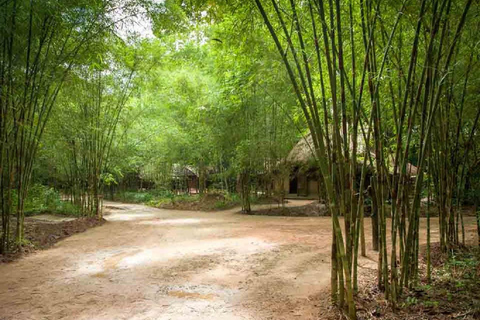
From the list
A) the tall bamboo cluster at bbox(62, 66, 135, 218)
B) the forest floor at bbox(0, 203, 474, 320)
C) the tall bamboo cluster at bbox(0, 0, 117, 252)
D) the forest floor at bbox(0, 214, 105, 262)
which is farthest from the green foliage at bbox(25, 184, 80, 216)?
the tall bamboo cluster at bbox(0, 0, 117, 252)

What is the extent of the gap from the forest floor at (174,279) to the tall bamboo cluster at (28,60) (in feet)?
3.47

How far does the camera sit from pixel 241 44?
3.49m

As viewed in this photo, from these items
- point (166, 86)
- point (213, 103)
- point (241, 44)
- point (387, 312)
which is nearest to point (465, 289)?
point (387, 312)

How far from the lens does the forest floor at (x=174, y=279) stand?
2252mm

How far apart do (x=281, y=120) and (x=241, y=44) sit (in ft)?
15.9

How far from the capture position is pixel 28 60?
3492mm

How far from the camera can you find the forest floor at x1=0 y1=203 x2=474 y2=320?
7.39 feet

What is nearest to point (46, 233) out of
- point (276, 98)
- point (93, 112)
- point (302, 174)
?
point (93, 112)

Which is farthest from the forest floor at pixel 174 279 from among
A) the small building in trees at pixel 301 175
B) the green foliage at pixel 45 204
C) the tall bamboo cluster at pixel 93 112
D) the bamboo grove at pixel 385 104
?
the small building in trees at pixel 301 175

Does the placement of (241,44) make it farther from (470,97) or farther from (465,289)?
(465,289)

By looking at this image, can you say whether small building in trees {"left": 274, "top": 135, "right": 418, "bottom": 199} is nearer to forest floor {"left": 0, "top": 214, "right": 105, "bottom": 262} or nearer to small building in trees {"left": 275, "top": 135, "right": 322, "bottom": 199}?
small building in trees {"left": 275, "top": 135, "right": 322, "bottom": 199}

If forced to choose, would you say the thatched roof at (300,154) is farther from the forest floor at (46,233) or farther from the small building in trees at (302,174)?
the forest floor at (46,233)

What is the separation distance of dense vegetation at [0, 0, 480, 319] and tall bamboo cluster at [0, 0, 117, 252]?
2 centimetres

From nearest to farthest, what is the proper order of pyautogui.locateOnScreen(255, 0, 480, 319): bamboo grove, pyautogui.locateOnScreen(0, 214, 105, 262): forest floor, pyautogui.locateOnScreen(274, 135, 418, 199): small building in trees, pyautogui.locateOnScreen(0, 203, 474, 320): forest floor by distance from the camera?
pyautogui.locateOnScreen(255, 0, 480, 319): bamboo grove
pyautogui.locateOnScreen(0, 203, 474, 320): forest floor
pyautogui.locateOnScreen(0, 214, 105, 262): forest floor
pyautogui.locateOnScreen(274, 135, 418, 199): small building in trees
